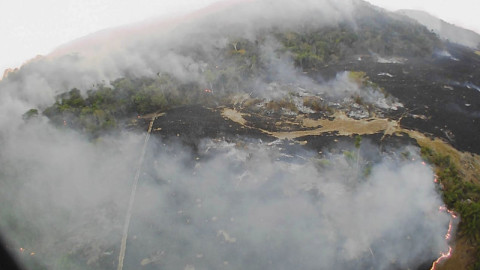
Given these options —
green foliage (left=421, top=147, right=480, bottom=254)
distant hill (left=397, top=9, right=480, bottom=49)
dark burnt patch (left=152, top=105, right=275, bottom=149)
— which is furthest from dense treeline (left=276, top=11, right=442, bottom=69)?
green foliage (left=421, top=147, right=480, bottom=254)

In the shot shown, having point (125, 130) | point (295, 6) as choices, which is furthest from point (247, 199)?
point (295, 6)

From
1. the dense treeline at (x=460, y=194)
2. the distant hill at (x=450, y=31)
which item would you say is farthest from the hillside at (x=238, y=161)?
the distant hill at (x=450, y=31)

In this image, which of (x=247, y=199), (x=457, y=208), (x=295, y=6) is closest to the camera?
(x=457, y=208)

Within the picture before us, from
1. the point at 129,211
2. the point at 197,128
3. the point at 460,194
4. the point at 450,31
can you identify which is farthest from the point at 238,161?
the point at 450,31

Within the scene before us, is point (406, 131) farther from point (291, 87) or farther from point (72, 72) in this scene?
point (72, 72)

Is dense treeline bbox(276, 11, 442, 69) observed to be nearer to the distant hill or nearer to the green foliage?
the distant hill

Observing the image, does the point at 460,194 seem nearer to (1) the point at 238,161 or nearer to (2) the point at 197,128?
(1) the point at 238,161
